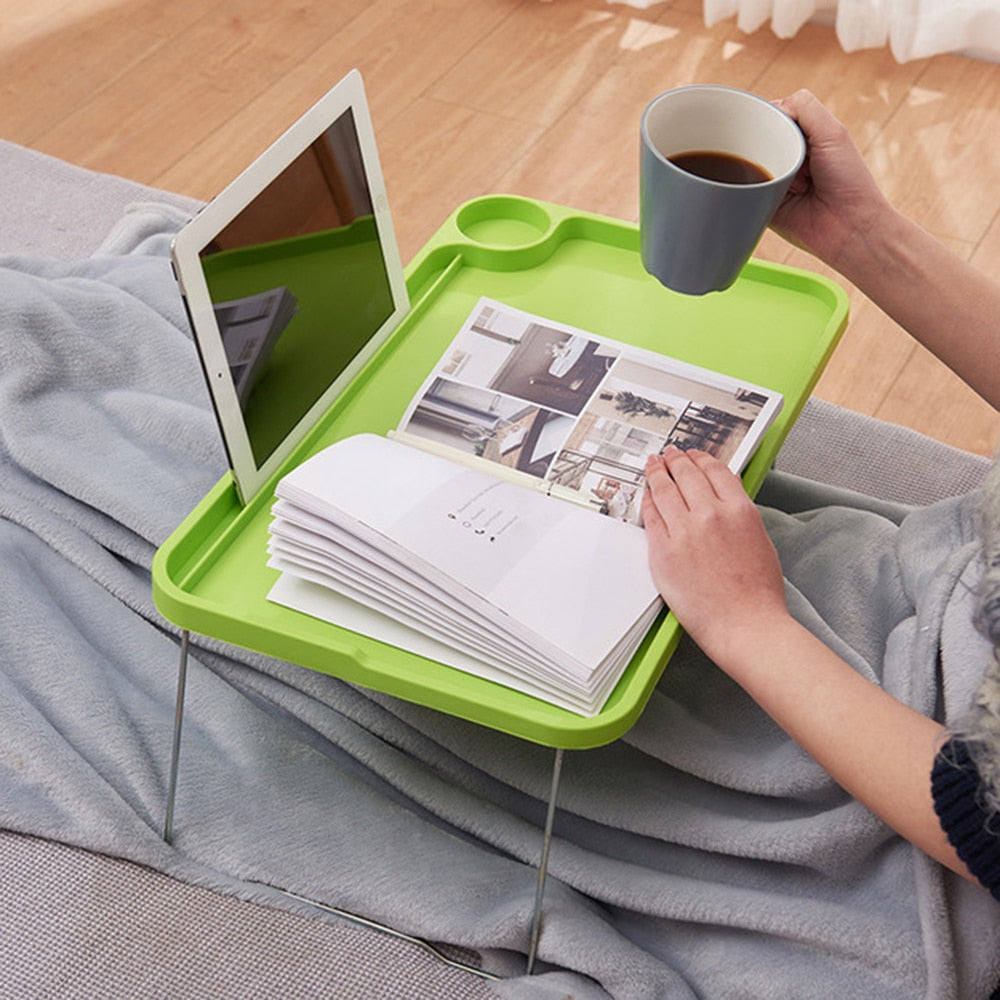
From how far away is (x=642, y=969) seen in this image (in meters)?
0.95

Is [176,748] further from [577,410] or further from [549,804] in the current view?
[577,410]

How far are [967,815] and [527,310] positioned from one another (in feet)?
1.97

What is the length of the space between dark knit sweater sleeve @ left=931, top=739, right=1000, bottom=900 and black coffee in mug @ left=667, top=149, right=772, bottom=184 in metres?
0.44

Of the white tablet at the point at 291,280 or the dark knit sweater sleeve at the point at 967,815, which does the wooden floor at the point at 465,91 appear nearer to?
the white tablet at the point at 291,280

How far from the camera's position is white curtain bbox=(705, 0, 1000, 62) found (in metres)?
2.37

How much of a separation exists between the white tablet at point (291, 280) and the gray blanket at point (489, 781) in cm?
22

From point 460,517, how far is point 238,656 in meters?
0.30

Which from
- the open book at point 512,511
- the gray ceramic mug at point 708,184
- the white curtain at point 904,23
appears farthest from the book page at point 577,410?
the white curtain at point 904,23

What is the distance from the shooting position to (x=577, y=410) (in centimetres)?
106

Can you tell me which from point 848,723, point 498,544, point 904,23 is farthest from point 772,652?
point 904,23

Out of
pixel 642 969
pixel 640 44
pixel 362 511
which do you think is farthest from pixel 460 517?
pixel 640 44

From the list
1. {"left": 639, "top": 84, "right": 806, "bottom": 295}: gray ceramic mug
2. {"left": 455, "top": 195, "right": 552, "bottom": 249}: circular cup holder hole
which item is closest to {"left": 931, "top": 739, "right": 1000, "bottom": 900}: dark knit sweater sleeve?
{"left": 639, "top": 84, "right": 806, "bottom": 295}: gray ceramic mug

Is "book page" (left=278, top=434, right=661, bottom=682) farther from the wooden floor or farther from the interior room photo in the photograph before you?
the wooden floor

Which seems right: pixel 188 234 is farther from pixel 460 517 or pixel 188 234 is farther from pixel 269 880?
pixel 269 880
